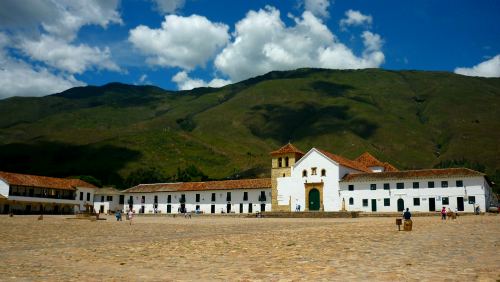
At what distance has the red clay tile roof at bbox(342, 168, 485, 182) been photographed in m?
53.9

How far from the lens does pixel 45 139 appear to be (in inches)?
5940

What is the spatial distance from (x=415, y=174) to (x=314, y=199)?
1386 centimetres

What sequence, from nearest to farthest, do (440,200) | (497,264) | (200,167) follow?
(497,264) → (440,200) → (200,167)

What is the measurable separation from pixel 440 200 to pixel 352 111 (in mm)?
142101

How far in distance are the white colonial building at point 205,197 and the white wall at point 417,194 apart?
1484 cm

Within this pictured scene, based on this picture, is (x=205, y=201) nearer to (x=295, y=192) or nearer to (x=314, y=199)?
(x=295, y=192)

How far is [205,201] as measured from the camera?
249 ft

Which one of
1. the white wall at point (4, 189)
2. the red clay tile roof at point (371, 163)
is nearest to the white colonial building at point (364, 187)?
the red clay tile roof at point (371, 163)

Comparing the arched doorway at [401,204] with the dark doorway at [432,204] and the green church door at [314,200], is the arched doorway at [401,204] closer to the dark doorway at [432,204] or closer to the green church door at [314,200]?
the dark doorway at [432,204]

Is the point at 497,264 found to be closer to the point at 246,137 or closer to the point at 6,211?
the point at 6,211

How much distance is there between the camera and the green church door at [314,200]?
206ft

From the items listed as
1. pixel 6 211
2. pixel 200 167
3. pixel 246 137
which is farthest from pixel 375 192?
pixel 246 137

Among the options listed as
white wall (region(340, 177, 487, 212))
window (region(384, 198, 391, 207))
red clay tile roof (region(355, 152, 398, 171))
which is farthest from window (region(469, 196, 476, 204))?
red clay tile roof (region(355, 152, 398, 171))

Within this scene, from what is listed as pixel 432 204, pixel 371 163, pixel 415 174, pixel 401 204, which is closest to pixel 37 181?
pixel 371 163
